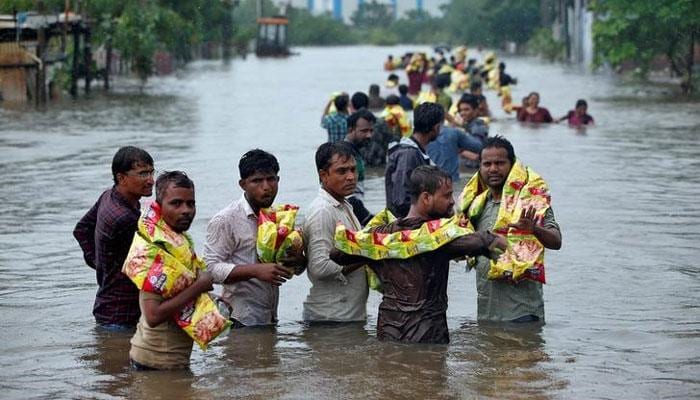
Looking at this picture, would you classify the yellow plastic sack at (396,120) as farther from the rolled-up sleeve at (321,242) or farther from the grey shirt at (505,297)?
the rolled-up sleeve at (321,242)

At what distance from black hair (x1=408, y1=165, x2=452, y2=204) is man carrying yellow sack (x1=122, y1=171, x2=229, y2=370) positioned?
1.15m

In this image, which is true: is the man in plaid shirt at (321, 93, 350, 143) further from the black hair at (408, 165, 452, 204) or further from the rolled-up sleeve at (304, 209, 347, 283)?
the black hair at (408, 165, 452, 204)

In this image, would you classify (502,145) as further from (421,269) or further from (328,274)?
(328,274)

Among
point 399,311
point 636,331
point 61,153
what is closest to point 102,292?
point 399,311

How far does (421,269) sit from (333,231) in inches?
25.3

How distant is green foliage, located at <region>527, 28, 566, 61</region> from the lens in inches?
2960

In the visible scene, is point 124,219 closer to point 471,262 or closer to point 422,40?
point 471,262

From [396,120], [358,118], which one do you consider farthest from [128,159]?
[396,120]

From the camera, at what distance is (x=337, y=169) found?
25.8 ft

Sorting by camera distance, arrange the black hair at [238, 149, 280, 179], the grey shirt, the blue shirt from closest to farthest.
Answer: the black hair at [238, 149, 280, 179] → the grey shirt → the blue shirt

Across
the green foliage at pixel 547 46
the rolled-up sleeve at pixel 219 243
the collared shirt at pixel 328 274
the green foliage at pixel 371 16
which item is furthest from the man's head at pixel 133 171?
the green foliage at pixel 371 16

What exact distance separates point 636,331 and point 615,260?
2858mm

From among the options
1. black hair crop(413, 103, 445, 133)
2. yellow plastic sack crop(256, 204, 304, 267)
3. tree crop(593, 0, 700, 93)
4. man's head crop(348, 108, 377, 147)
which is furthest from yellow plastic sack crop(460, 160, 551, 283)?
tree crop(593, 0, 700, 93)

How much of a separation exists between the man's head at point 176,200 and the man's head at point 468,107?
9549mm
